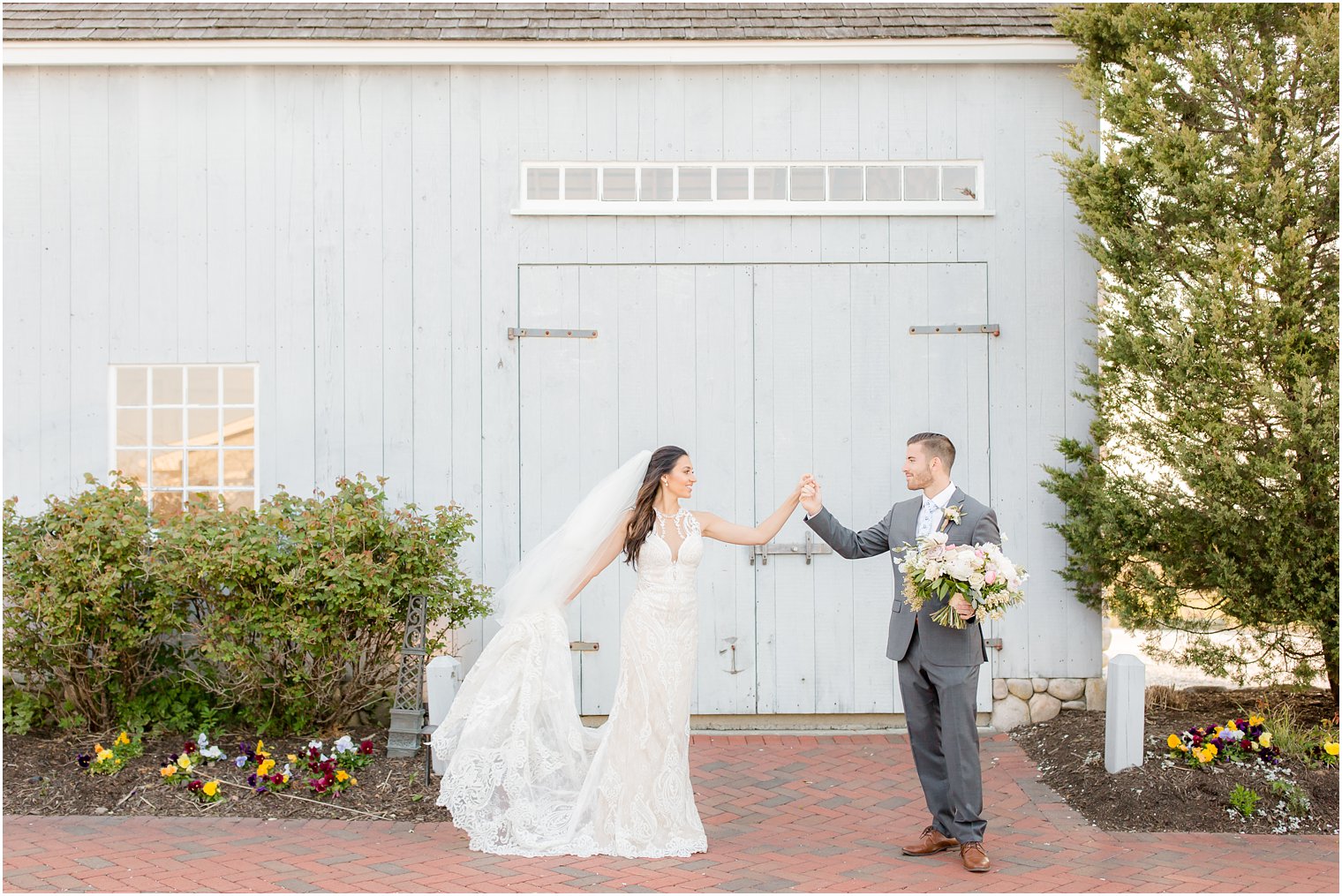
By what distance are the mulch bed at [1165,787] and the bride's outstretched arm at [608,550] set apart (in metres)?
2.69

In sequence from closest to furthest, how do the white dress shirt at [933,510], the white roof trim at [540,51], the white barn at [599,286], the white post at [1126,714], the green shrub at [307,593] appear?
1. the white dress shirt at [933,510]
2. the white post at [1126,714]
3. the green shrub at [307,593]
4. the white roof trim at [540,51]
5. the white barn at [599,286]

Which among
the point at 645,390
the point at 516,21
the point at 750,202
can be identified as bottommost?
the point at 645,390

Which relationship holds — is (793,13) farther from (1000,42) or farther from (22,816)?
(22,816)

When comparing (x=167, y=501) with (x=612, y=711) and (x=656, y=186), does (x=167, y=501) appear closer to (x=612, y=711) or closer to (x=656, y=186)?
(x=612, y=711)

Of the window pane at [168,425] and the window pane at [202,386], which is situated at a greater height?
the window pane at [202,386]

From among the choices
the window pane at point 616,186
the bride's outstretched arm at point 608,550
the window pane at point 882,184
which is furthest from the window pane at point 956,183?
the bride's outstretched arm at point 608,550

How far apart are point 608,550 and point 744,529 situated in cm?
68

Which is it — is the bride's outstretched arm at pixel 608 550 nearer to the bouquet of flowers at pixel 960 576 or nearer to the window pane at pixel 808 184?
the bouquet of flowers at pixel 960 576

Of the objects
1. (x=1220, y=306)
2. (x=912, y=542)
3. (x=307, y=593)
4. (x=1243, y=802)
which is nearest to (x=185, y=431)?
(x=307, y=593)

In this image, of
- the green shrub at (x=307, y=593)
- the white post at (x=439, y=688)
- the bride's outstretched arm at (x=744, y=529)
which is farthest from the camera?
the green shrub at (x=307, y=593)

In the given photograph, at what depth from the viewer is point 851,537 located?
5.36 metres

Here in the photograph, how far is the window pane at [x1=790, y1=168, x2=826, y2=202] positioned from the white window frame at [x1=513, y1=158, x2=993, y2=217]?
2 cm

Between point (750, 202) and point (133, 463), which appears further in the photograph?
point (133, 463)

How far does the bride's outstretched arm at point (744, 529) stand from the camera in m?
5.37
